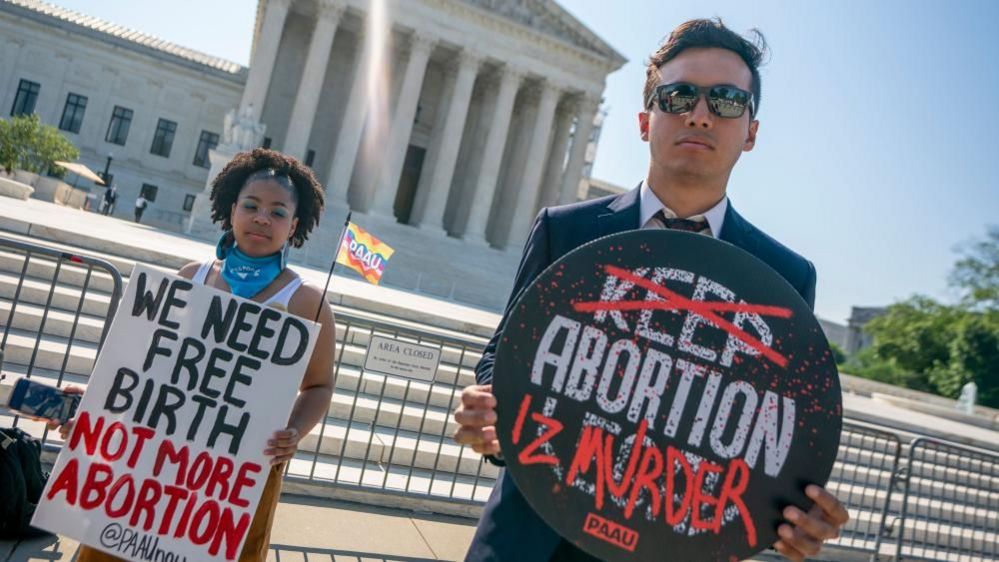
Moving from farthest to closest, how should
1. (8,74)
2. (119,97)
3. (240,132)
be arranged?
(119,97) → (8,74) → (240,132)

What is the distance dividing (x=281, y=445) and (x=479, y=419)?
136 cm

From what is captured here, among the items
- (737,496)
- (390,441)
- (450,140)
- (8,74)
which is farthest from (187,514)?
(8,74)

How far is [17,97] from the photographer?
47312mm

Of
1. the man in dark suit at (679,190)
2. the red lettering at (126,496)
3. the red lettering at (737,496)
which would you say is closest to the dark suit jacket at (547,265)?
the man in dark suit at (679,190)

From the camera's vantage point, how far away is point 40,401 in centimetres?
239

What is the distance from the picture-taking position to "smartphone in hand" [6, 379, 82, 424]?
2344mm

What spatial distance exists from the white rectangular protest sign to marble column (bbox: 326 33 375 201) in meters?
37.7

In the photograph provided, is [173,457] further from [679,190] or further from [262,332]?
[679,190]

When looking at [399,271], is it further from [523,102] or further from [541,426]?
[541,426]

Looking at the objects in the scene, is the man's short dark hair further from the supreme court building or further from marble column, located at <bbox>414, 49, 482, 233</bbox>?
marble column, located at <bbox>414, 49, 482, 233</bbox>

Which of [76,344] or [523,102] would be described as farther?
[523,102]

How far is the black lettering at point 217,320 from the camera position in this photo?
2617 millimetres

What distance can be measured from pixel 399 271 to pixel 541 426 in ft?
106

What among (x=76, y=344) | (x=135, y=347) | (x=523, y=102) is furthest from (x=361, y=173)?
(x=135, y=347)
